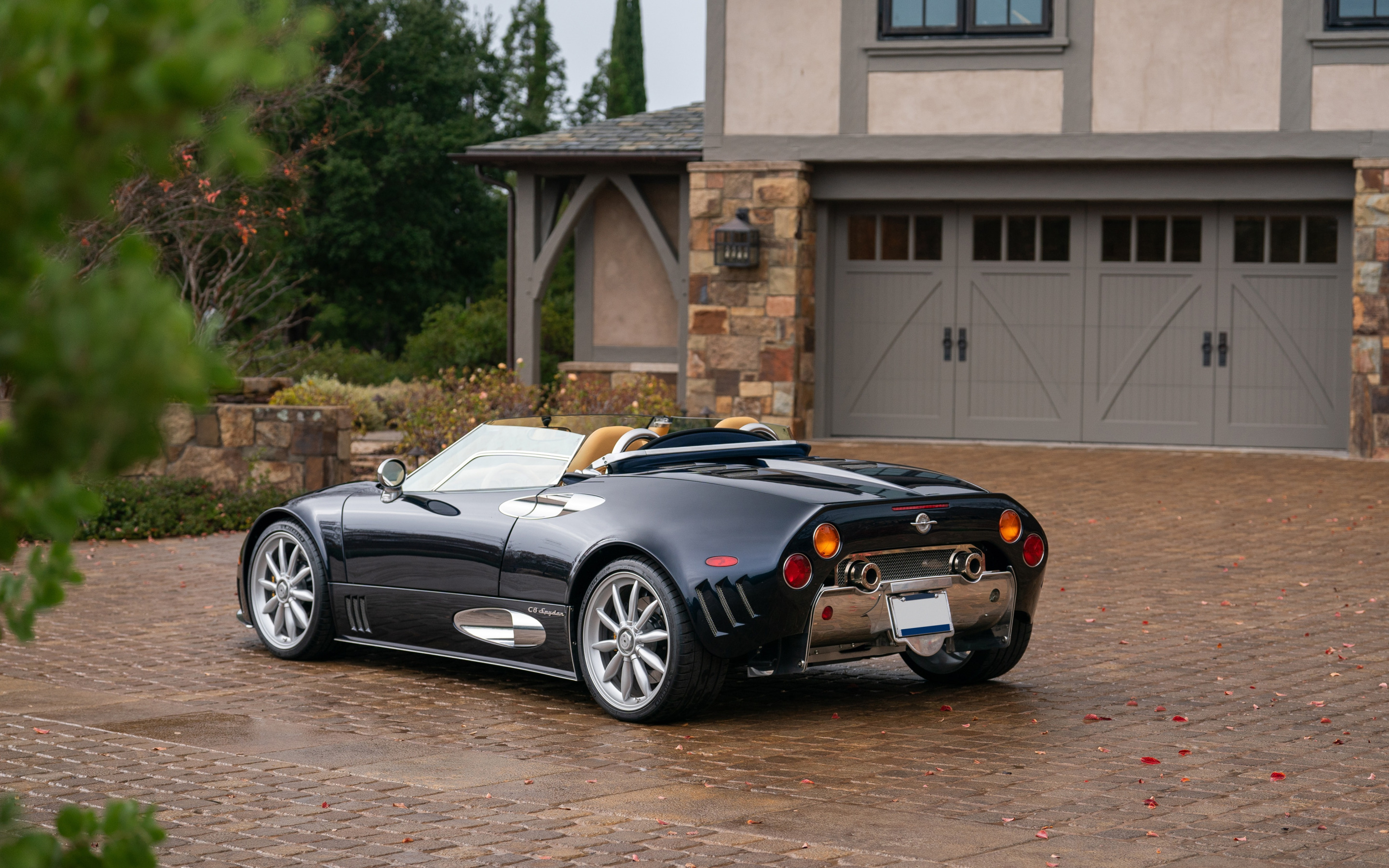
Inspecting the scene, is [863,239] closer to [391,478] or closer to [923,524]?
[391,478]

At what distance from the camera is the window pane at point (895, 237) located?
60.0ft

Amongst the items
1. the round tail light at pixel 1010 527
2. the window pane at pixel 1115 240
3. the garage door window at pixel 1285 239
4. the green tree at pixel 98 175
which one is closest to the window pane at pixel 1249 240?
the garage door window at pixel 1285 239

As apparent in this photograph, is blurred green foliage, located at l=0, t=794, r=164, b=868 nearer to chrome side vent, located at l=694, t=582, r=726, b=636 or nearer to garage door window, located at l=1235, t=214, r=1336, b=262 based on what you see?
chrome side vent, located at l=694, t=582, r=726, b=636

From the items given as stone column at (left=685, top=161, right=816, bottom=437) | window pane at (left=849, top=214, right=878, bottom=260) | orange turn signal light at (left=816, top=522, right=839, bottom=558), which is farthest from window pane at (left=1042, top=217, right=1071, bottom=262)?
orange turn signal light at (left=816, top=522, right=839, bottom=558)

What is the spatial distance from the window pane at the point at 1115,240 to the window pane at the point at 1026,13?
7.57ft

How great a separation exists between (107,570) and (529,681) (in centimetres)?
457

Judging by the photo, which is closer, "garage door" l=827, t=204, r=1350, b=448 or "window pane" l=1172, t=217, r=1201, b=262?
"garage door" l=827, t=204, r=1350, b=448

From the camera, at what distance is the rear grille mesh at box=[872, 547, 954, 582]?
19.9 ft

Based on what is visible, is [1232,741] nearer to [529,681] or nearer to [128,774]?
[529,681]

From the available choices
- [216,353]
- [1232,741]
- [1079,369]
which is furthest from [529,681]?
[1079,369]

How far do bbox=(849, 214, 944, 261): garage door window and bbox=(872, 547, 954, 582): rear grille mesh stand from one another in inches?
485

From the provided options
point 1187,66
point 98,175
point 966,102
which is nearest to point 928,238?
point 966,102

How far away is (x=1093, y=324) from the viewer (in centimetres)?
1783

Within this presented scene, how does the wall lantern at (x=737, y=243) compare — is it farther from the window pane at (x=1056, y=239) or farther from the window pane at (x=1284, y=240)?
the window pane at (x=1284, y=240)
